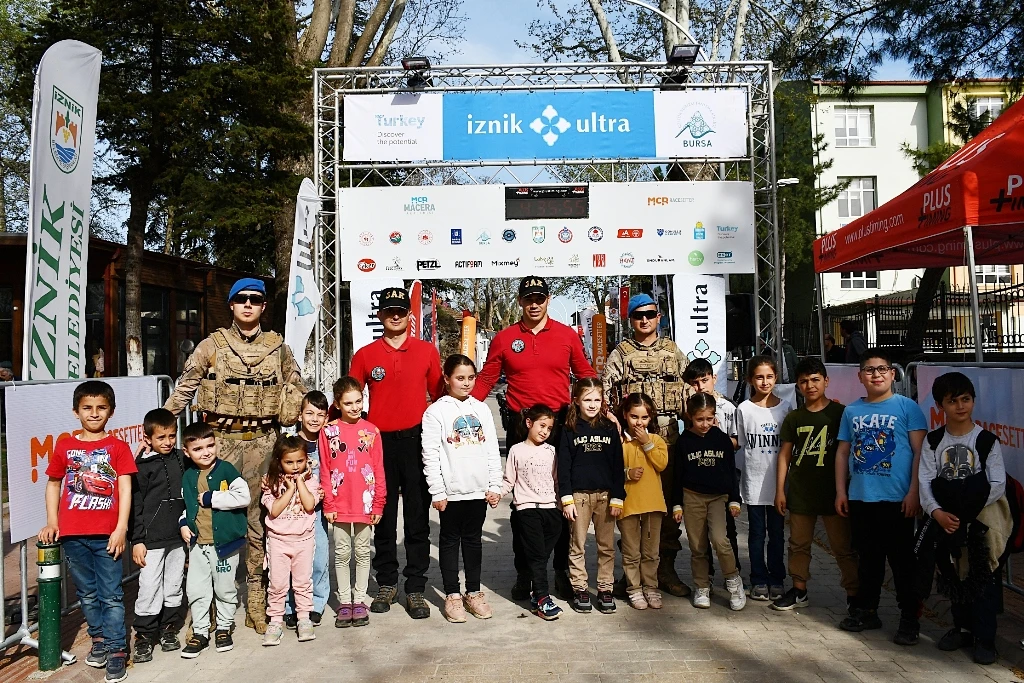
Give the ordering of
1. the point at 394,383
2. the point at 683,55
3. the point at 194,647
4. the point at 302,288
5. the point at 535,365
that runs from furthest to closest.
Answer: the point at 683,55
the point at 302,288
the point at 535,365
the point at 394,383
the point at 194,647

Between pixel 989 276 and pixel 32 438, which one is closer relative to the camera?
pixel 32 438

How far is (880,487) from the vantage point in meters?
5.10

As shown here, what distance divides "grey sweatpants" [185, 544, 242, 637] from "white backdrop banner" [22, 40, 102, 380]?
63.6 inches

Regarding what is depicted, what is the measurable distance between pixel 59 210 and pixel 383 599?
339 centimetres

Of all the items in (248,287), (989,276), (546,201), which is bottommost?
(248,287)

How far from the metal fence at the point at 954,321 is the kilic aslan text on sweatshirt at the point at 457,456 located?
309 inches

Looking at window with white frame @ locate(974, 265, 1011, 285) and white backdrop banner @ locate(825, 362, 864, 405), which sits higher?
window with white frame @ locate(974, 265, 1011, 285)

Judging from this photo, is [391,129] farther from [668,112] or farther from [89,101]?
[89,101]

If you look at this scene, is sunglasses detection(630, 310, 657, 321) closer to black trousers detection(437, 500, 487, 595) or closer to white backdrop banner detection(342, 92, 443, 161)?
black trousers detection(437, 500, 487, 595)

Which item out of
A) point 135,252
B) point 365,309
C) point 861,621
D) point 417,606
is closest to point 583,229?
point 365,309

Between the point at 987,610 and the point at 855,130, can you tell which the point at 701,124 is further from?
the point at 855,130

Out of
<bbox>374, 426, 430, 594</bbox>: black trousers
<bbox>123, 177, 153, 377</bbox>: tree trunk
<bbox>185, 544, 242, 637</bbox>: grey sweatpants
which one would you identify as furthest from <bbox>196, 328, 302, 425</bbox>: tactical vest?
<bbox>123, 177, 153, 377</bbox>: tree trunk

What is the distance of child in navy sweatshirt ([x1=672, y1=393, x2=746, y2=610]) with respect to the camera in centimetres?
564

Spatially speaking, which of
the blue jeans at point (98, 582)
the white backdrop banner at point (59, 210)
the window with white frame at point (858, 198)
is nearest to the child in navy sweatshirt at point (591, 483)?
the blue jeans at point (98, 582)
